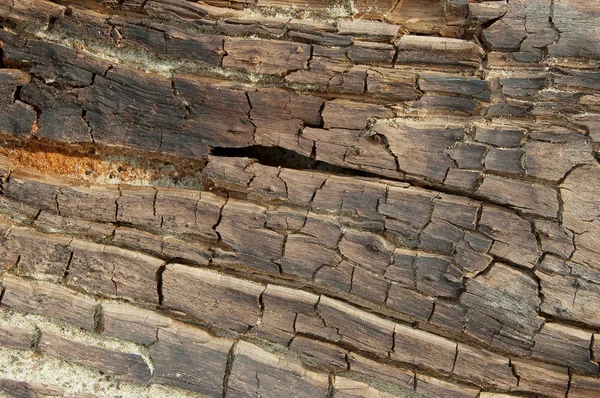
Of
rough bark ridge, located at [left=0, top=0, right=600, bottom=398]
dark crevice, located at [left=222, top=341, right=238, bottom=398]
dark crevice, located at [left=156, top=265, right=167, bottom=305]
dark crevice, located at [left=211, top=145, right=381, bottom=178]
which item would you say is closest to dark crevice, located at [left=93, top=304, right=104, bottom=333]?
rough bark ridge, located at [left=0, top=0, right=600, bottom=398]

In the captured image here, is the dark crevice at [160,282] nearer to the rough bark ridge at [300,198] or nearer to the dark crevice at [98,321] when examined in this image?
the rough bark ridge at [300,198]

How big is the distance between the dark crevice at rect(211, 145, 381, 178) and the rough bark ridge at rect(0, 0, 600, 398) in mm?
15

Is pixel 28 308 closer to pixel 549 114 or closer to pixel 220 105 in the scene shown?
pixel 220 105

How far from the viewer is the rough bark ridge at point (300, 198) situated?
10.9 ft

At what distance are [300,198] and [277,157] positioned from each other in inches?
14.4

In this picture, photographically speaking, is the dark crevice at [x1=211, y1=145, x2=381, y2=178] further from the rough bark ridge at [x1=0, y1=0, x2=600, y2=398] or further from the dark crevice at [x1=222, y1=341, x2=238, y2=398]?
the dark crevice at [x1=222, y1=341, x2=238, y2=398]

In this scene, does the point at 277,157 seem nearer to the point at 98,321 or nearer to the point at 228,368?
the point at 228,368

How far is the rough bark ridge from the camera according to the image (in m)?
3.33

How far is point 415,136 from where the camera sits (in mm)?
3488

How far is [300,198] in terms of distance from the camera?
139 inches

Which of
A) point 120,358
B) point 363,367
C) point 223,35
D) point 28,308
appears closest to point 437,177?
point 363,367

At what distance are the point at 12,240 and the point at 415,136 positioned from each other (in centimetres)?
264

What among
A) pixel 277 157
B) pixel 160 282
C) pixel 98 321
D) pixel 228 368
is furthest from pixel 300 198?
pixel 98 321

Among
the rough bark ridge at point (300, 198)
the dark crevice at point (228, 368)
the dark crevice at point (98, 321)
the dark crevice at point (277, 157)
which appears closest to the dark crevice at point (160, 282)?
the rough bark ridge at point (300, 198)
